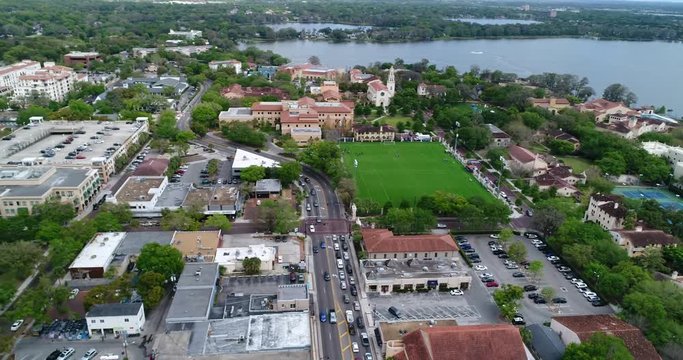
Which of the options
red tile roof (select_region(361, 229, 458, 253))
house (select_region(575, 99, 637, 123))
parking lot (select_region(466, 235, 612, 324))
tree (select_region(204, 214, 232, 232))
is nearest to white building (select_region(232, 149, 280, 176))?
tree (select_region(204, 214, 232, 232))

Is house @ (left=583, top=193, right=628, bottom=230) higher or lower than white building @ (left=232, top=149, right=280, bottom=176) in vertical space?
lower

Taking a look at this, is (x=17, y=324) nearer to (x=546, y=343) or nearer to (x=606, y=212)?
(x=546, y=343)

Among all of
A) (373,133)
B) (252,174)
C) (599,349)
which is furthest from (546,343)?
(373,133)

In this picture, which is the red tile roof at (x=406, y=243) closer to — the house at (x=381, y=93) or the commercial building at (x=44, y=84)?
the house at (x=381, y=93)

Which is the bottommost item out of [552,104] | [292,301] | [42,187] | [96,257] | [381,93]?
[292,301]

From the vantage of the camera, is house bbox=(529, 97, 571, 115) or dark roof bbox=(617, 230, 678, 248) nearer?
dark roof bbox=(617, 230, 678, 248)

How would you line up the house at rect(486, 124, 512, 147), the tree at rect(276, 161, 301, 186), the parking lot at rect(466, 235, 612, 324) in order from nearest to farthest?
the parking lot at rect(466, 235, 612, 324), the tree at rect(276, 161, 301, 186), the house at rect(486, 124, 512, 147)

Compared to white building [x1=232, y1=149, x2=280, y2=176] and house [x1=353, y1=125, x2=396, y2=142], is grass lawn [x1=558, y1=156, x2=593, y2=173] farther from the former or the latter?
white building [x1=232, y1=149, x2=280, y2=176]

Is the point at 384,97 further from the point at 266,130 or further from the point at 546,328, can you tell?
the point at 546,328
